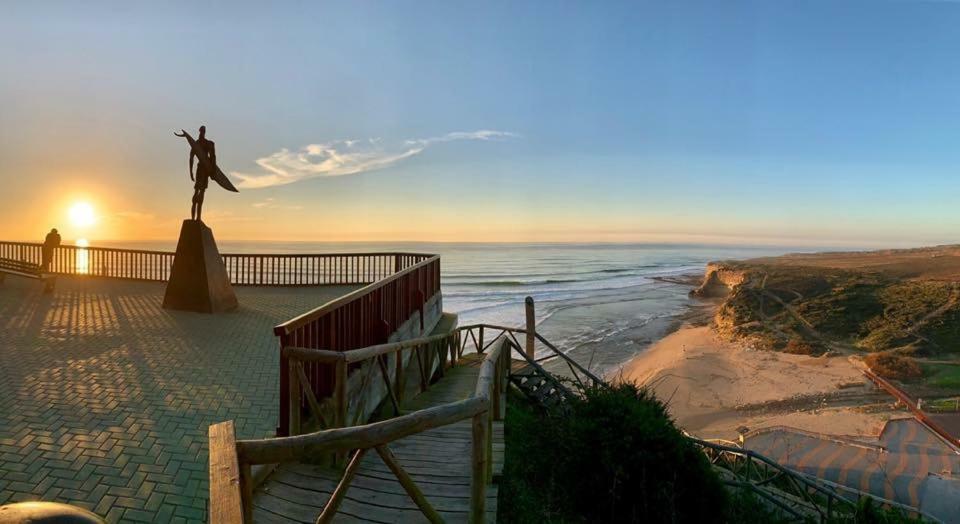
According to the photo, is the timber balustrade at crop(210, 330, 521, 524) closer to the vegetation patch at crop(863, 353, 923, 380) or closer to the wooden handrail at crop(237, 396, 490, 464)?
the wooden handrail at crop(237, 396, 490, 464)

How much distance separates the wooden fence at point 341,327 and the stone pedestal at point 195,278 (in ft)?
17.2

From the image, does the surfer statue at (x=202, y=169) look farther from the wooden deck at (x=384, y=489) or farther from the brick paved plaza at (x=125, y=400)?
the wooden deck at (x=384, y=489)

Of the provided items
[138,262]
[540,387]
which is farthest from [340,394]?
[138,262]

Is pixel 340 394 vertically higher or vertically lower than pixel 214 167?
lower

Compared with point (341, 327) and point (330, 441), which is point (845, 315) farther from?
point (330, 441)

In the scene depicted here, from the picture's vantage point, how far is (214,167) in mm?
11391

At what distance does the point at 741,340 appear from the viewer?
23766 mm

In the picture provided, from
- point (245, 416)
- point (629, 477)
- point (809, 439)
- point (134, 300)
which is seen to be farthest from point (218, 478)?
point (809, 439)

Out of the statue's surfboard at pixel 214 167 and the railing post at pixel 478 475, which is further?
the statue's surfboard at pixel 214 167

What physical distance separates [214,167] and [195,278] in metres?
2.71

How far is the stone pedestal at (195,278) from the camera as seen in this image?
10.9 m

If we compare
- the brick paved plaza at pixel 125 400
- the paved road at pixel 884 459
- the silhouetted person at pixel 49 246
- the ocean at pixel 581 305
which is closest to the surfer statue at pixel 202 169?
the brick paved plaza at pixel 125 400

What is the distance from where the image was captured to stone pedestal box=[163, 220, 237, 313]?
10875mm

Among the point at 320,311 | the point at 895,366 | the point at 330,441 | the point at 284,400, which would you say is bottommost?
the point at 895,366
